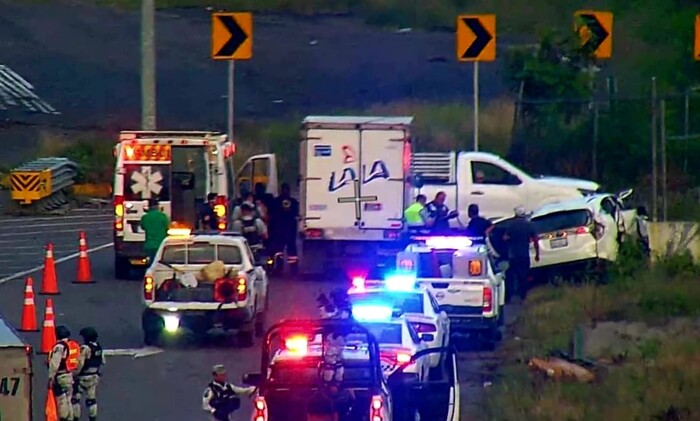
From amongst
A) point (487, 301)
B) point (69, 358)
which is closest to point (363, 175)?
point (487, 301)

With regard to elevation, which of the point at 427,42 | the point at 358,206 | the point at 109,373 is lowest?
the point at 109,373

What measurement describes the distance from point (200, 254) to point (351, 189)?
6898 mm

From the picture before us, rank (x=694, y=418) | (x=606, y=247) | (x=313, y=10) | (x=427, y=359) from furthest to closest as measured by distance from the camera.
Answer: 1. (x=313, y=10)
2. (x=606, y=247)
3. (x=427, y=359)
4. (x=694, y=418)

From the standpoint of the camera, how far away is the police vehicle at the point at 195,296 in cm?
2211

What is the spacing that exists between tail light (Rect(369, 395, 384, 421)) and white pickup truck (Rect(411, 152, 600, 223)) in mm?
19009

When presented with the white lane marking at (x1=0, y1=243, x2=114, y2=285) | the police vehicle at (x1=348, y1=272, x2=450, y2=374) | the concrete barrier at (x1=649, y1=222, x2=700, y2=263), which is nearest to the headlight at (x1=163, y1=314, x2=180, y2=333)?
the police vehicle at (x1=348, y1=272, x2=450, y2=374)

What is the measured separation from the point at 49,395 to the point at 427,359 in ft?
13.0

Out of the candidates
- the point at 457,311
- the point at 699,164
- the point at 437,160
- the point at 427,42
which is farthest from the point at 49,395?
the point at 427,42

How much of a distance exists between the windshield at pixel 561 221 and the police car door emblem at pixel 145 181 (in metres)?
6.66

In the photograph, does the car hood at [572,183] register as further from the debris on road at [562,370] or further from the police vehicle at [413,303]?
the debris on road at [562,370]

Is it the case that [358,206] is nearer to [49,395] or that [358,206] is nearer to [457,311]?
[457,311]

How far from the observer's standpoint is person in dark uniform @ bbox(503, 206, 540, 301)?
2634 cm

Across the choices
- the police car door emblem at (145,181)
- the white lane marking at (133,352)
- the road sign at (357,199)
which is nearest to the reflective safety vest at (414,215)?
the road sign at (357,199)

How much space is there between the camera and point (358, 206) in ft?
96.3
